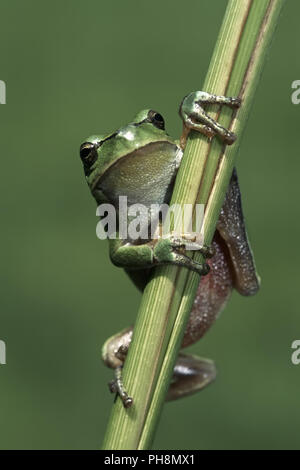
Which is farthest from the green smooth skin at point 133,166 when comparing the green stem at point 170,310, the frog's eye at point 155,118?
the green stem at point 170,310

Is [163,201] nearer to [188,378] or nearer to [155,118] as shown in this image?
[155,118]

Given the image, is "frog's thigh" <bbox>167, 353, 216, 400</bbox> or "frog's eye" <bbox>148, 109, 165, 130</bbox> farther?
"frog's thigh" <bbox>167, 353, 216, 400</bbox>

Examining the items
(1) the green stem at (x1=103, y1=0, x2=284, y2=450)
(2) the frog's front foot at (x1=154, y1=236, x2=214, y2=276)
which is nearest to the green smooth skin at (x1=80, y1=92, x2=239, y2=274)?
(2) the frog's front foot at (x1=154, y1=236, x2=214, y2=276)

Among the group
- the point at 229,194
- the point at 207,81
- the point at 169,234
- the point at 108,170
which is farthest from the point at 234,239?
the point at 207,81

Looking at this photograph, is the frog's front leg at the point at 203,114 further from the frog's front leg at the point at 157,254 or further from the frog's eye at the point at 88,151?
the frog's eye at the point at 88,151

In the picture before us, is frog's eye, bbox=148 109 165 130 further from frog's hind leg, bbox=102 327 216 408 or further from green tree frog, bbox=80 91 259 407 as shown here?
frog's hind leg, bbox=102 327 216 408

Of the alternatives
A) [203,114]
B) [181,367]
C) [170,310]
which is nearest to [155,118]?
[203,114]

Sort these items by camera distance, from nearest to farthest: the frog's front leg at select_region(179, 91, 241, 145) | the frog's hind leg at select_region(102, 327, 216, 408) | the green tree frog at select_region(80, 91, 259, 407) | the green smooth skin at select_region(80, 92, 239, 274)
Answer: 1. the frog's front leg at select_region(179, 91, 241, 145)
2. the green tree frog at select_region(80, 91, 259, 407)
3. the green smooth skin at select_region(80, 92, 239, 274)
4. the frog's hind leg at select_region(102, 327, 216, 408)
